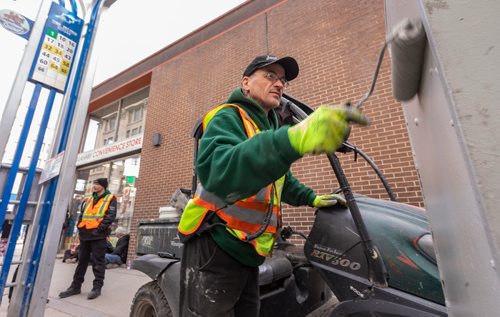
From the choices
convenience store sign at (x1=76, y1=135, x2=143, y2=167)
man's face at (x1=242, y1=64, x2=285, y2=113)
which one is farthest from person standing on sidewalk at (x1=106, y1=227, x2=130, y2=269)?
man's face at (x1=242, y1=64, x2=285, y2=113)

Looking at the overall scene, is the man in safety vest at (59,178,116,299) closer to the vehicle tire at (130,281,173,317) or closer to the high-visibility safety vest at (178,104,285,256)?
the vehicle tire at (130,281,173,317)

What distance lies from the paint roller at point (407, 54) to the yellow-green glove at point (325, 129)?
14 centimetres

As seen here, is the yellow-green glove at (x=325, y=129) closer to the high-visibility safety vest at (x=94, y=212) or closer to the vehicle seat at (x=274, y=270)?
the vehicle seat at (x=274, y=270)

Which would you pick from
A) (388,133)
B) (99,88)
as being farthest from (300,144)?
(99,88)

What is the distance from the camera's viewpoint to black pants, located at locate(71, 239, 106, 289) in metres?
4.24

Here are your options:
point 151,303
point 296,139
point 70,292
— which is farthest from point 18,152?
point 70,292

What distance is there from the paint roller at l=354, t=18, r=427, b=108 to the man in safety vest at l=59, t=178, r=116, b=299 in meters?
4.86

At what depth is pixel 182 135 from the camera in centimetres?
696

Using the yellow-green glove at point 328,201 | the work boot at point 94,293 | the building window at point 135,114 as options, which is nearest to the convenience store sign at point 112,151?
the building window at point 135,114

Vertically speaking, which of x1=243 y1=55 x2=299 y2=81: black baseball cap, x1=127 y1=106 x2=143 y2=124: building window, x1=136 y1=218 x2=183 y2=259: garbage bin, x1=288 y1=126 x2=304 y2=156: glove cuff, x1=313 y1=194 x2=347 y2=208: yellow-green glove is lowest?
x1=136 y1=218 x2=183 y2=259: garbage bin

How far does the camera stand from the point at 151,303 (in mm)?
2215

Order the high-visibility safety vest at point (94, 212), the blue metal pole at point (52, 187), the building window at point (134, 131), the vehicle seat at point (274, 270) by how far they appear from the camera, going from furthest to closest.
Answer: the building window at point (134, 131), the high-visibility safety vest at point (94, 212), the blue metal pole at point (52, 187), the vehicle seat at point (274, 270)

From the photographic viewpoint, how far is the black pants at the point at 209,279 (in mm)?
1313

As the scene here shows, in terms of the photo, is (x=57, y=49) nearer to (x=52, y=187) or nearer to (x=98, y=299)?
(x=52, y=187)
